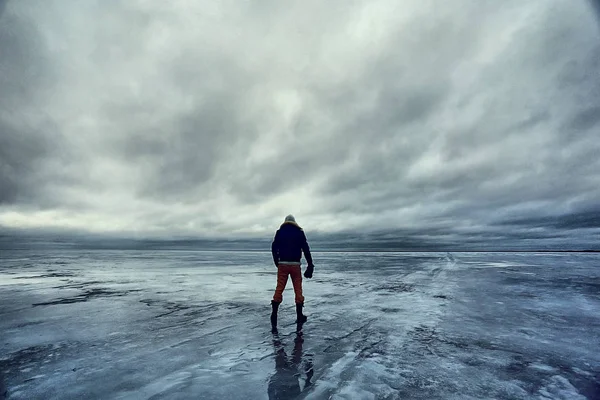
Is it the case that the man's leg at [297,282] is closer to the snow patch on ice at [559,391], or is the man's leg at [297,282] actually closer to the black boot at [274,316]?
the black boot at [274,316]

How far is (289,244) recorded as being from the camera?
6992 mm

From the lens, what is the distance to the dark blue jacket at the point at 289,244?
273 inches

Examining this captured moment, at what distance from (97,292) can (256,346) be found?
9627 millimetres

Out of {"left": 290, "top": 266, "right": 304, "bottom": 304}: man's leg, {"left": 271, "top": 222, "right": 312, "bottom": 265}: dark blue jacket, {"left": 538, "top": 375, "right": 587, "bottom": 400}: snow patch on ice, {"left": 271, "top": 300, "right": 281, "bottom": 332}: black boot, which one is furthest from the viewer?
{"left": 271, "top": 222, "right": 312, "bottom": 265}: dark blue jacket

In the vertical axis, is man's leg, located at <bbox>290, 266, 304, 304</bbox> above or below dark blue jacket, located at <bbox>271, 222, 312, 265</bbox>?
below

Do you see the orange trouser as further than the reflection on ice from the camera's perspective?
Yes

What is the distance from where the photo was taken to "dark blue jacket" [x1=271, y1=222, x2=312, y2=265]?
22.8 feet

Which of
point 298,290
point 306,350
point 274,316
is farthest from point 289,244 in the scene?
point 306,350

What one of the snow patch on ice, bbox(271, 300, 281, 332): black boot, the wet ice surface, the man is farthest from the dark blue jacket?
the snow patch on ice

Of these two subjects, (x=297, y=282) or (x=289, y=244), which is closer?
(x=297, y=282)

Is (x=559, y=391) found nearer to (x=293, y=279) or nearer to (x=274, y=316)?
(x=293, y=279)

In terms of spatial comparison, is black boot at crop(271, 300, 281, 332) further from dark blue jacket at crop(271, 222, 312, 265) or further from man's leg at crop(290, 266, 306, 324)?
dark blue jacket at crop(271, 222, 312, 265)

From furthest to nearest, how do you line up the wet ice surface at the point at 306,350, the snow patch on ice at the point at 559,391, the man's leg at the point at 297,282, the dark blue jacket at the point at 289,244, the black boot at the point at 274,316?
the dark blue jacket at the point at 289,244, the man's leg at the point at 297,282, the black boot at the point at 274,316, the wet ice surface at the point at 306,350, the snow patch on ice at the point at 559,391

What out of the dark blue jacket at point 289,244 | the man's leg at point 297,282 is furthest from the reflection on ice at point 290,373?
the dark blue jacket at point 289,244
